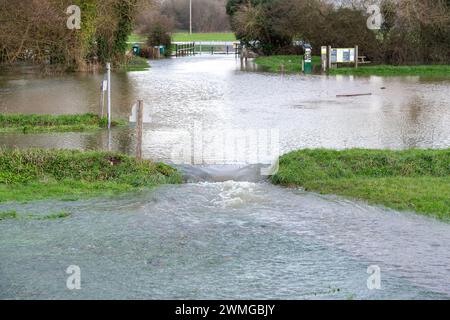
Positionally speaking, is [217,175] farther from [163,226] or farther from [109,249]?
[109,249]

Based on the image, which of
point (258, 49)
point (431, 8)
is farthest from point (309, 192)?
point (258, 49)

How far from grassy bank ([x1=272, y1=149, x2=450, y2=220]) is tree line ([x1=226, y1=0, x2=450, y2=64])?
1164 inches

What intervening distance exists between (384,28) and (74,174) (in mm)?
33688

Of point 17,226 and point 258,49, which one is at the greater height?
point 258,49

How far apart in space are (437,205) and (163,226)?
4243 mm

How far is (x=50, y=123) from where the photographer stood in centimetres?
1870

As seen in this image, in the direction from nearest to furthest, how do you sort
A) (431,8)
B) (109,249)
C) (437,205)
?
(109,249) < (437,205) < (431,8)

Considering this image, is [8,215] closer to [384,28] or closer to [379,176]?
[379,176]

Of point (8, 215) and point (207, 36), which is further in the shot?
point (207, 36)

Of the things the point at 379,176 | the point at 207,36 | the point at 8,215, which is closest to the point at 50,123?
the point at 8,215

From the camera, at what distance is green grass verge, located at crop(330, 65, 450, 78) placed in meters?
37.7

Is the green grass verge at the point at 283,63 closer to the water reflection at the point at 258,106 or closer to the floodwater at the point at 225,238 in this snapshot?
the water reflection at the point at 258,106
